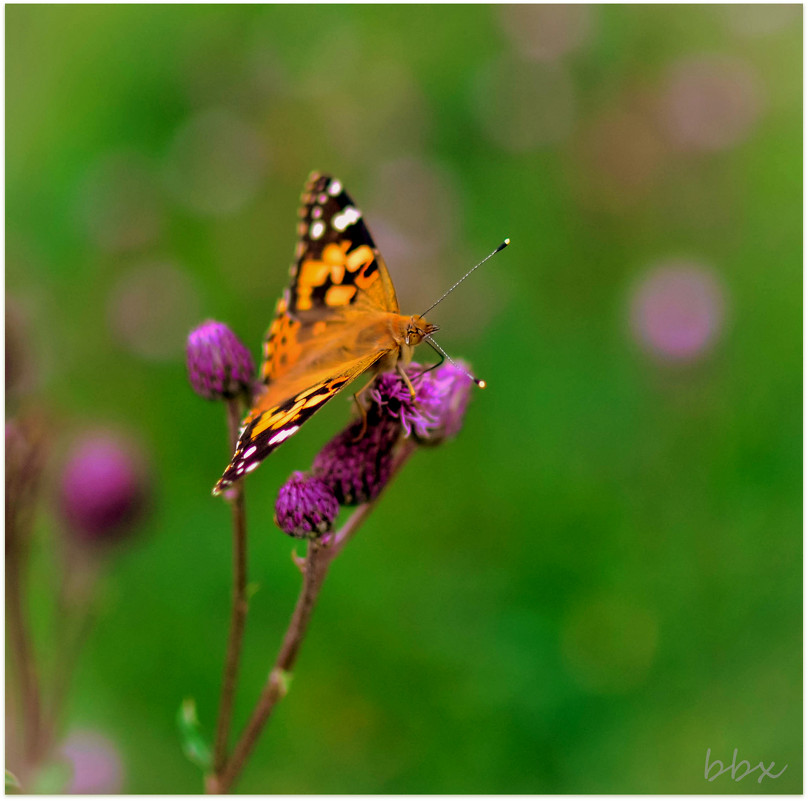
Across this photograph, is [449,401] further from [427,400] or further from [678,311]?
[678,311]

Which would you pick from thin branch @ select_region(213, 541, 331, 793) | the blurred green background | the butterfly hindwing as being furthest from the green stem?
the blurred green background

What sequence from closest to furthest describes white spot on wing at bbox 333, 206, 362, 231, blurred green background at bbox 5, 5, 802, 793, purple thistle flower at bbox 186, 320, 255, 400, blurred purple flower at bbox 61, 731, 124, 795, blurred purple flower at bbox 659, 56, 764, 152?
purple thistle flower at bbox 186, 320, 255, 400, white spot on wing at bbox 333, 206, 362, 231, blurred purple flower at bbox 61, 731, 124, 795, blurred green background at bbox 5, 5, 802, 793, blurred purple flower at bbox 659, 56, 764, 152

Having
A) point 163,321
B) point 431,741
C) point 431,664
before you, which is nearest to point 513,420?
point 431,664

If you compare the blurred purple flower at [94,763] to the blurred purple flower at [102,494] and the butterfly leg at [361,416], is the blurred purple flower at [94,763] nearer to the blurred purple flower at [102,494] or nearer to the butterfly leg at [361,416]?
the blurred purple flower at [102,494]

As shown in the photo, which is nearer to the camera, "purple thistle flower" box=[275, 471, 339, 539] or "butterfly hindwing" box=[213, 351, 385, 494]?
"butterfly hindwing" box=[213, 351, 385, 494]

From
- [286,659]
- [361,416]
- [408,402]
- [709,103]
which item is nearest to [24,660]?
[286,659]

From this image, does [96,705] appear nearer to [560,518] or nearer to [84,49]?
[560,518]

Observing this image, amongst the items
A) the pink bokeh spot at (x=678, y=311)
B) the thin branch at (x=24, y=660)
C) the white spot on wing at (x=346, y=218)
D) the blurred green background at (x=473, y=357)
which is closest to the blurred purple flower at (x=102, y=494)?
the blurred green background at (x=473, y=357)

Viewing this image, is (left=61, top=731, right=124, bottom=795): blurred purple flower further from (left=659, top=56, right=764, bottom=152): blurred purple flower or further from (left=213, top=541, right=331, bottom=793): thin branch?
(left=659, top=56, right=764, bottom=152): blurred purple flower
